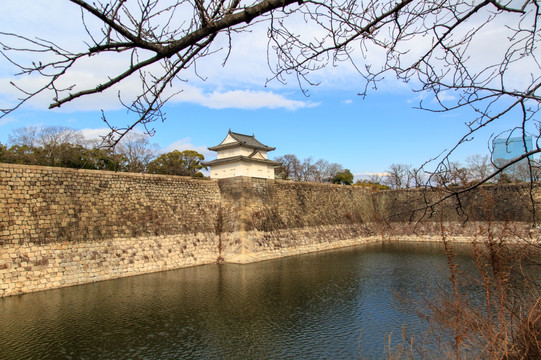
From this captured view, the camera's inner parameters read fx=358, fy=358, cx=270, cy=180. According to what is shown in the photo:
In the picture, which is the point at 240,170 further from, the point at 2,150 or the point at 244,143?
the point at 2,150

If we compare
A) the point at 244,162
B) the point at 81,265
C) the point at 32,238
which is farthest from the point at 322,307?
the point at 244,162

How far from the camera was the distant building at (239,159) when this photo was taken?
63.6 feet

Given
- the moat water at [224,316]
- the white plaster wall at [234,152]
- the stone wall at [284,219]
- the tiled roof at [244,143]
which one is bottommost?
the moat water at [224,316]

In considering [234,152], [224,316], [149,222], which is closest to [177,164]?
[234,152]

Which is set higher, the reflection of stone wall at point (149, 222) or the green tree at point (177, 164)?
the green tree at point (177, 164)

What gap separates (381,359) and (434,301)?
112 inches

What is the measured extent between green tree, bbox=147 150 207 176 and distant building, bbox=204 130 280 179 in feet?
22.0

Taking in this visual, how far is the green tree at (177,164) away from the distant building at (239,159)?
671 centimetres

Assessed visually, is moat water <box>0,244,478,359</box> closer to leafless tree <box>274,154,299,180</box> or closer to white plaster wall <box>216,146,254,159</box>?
white plaster wall <box>216,146,254,159</box>

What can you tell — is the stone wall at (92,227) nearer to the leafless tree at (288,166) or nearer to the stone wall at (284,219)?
the stone wall at (284,219)

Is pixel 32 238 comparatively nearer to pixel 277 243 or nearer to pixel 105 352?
pixel 105 352

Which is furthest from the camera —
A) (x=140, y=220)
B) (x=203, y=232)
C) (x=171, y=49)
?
(x=203, y=232)

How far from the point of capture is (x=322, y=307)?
9023 mm

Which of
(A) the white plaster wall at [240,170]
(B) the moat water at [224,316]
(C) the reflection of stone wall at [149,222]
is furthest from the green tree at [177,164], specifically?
(B) the moat water at [224,316]
